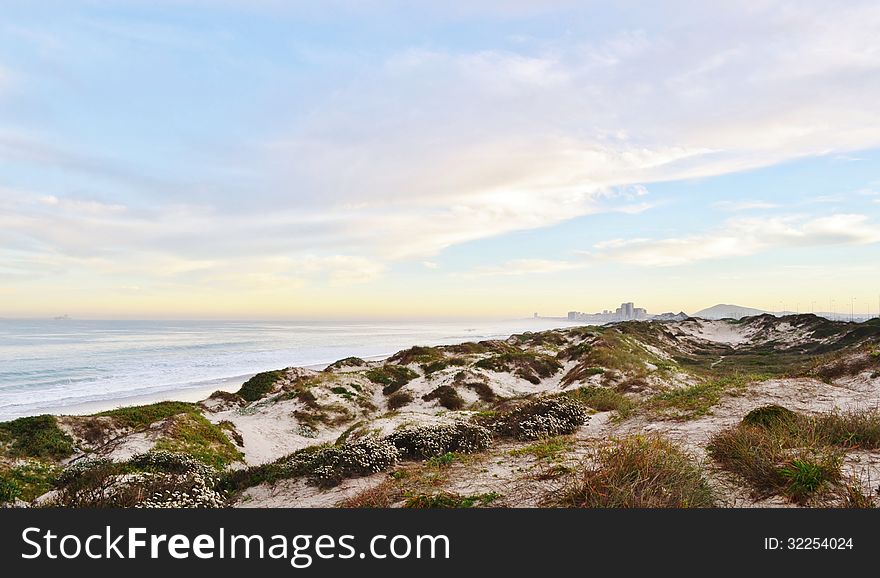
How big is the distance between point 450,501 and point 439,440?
6129mm

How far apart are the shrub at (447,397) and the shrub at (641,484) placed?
21.8 meters

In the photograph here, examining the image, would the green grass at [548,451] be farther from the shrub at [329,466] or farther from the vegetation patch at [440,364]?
the vegetation patch at [440,364]

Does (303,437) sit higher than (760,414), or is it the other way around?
(760,414)

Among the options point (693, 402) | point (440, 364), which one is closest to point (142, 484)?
point (693, 402)

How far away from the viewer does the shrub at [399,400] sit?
3092cm

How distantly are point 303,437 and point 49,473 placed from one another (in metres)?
11.8

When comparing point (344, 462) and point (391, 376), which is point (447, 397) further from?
point (344, 462)

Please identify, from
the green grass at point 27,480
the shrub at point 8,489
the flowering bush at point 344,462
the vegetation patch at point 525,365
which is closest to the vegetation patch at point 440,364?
the vegetation patch at point 525,365

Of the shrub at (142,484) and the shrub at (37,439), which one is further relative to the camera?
the shrub at (37,439)

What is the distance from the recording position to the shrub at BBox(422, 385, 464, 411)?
95.1ft

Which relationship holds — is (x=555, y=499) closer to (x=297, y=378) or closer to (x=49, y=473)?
(x=49, y=473)

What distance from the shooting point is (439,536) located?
5734 millimetres

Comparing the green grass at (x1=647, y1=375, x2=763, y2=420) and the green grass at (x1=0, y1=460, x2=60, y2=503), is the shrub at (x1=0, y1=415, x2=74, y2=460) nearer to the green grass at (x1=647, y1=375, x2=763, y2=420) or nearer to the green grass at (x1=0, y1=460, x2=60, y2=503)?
the green grass at (x1=0, y1=460, x2=60, y2=503)

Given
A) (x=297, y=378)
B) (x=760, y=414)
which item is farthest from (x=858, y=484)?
(x=297, y=378)
